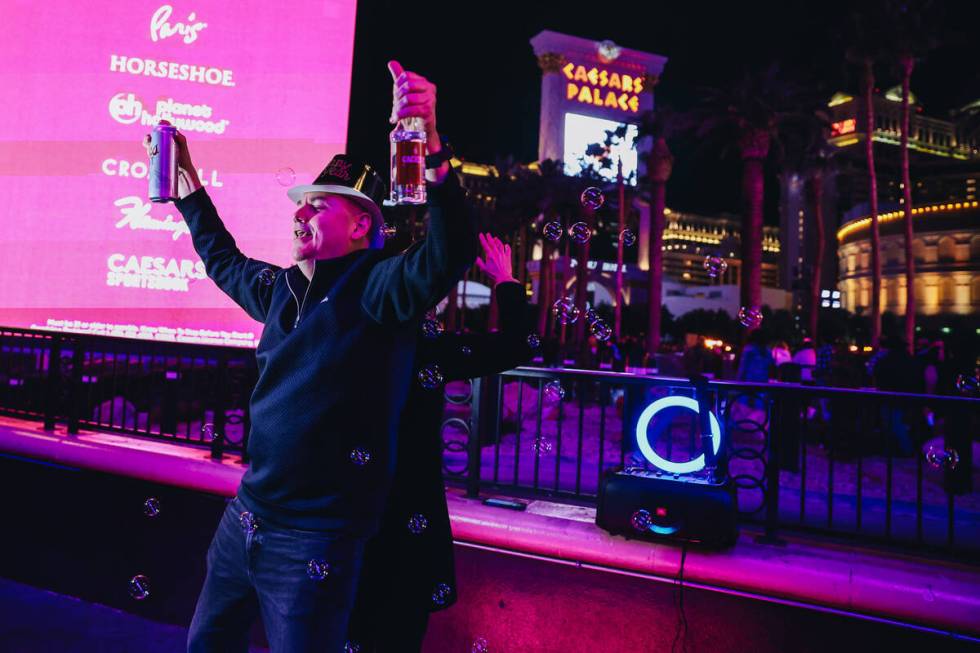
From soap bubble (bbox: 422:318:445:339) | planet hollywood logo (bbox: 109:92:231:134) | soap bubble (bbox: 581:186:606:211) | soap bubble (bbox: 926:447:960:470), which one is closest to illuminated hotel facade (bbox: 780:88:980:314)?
planet hollywood logo (bbox: 109:92:231:134)

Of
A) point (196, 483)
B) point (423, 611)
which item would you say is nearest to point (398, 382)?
point (423, 611)

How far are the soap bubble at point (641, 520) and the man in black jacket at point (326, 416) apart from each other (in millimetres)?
1839

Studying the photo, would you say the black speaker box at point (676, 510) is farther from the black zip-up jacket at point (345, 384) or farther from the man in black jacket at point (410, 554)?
the black zip-up jacket at point (345, 384)

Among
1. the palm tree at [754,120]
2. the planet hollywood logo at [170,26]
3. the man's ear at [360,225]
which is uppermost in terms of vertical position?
the palm tree at [754,120]

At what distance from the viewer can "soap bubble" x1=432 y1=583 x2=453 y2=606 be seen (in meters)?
2.43

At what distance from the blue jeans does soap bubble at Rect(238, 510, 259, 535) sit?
1cm

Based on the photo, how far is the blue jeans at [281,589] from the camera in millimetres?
2016

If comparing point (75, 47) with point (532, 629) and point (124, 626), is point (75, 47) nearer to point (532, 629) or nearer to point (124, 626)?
point (124, 626)

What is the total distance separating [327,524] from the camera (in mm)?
2047

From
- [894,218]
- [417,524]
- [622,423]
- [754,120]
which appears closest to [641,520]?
[622,423]

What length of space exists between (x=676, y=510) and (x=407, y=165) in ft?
7.83

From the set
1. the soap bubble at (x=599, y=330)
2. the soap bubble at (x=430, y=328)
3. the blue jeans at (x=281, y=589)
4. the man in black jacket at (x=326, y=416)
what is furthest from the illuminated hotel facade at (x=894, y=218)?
the blue jeans at (x=281, y=589)

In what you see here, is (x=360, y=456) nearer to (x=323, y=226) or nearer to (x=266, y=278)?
(x=323, y=226)

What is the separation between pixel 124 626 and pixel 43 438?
1.59 m
